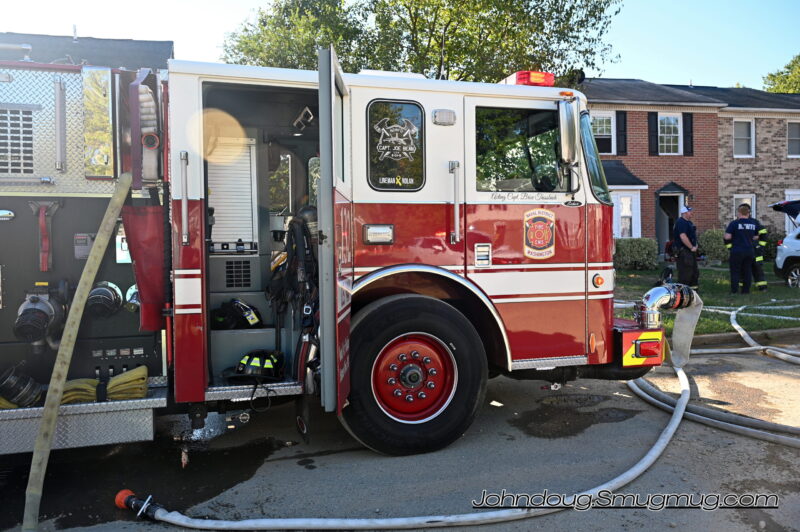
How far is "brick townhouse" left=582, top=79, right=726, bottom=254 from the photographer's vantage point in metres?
21.0

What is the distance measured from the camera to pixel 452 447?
4.48 m

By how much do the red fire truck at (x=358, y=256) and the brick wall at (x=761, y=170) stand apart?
67.8 ft

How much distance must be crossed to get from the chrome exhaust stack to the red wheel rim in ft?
5.38

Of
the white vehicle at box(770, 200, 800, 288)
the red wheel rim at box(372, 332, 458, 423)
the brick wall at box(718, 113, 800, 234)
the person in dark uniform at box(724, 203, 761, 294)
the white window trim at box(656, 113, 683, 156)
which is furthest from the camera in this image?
the brick wall at box(718, 113, 800, 234)

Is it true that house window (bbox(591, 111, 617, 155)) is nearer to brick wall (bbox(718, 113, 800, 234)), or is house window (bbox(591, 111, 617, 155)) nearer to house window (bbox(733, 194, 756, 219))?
brick wall (bbox(718, 113, 800, 234))

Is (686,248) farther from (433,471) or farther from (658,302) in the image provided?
(433,471)

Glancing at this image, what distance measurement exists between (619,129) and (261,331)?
1948 centimetres

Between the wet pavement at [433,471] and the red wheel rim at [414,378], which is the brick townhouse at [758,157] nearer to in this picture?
the wet pavement at [433,471]

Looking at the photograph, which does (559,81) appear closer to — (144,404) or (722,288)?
(722,288)

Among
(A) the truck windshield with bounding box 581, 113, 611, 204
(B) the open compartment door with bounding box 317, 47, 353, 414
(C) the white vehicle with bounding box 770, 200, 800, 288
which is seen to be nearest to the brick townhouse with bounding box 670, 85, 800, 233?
(C) the white vehicle with bounding box 770, 200, 800, 288

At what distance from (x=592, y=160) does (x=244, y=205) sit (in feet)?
8.74

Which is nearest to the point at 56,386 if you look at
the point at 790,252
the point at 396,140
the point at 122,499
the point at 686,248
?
the point at 122,499

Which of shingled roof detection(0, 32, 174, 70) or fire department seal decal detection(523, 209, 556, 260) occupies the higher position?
shingled roof detection(0, 32, 174, 70)

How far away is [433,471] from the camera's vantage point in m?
4.04
